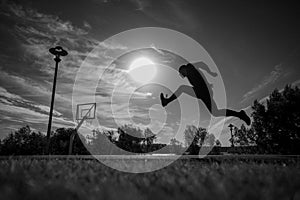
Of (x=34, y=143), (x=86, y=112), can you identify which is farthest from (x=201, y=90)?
(x=34, y=143)

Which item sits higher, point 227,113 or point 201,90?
point 201,90

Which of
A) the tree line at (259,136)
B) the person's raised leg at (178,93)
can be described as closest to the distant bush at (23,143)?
the tree line at (259,136)

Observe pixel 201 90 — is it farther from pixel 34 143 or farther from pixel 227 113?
pixel 34 143

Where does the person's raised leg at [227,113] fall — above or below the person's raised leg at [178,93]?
below

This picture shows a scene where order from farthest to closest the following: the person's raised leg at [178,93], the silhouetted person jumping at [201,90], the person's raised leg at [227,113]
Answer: the person's raised leg at [178,93], the person's raised leg at [227,113], the silhouetted person jumping at [201,90]

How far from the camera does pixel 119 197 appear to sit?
1.28 m

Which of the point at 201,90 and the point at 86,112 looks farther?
the point at 86,112

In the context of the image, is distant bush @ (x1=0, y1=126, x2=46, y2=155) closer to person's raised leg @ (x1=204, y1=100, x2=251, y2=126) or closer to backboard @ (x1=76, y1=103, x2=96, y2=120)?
backboard @ (x1=76, y1=103, x2=96, y2=120)

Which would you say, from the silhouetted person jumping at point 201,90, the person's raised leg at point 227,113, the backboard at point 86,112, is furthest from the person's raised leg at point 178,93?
the backboard at point 86,112

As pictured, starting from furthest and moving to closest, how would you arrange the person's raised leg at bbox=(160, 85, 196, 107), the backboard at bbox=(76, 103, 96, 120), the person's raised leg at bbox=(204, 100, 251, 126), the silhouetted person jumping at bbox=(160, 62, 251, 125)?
the backboard at bbox=(76, 103, 96, 120) < the person's raised leg at bbox=(160, 85, 196, 107) < the person's raised leg at bbox=(204, 100, 251, 126) < the silhouetted person jumping at bbox=(160, 62, 251, 125)

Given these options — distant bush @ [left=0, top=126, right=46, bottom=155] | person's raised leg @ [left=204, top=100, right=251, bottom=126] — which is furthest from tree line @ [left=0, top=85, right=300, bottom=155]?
person's raised leg @ [left=204, top=100, right=251, bottom=126]

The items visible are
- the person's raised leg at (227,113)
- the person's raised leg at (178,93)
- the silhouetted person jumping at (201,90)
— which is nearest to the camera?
the silhouetted person jumping at (201,90)

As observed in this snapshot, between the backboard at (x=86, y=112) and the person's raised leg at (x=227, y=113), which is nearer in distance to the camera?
the person's raised leg at (x=227, y=113)

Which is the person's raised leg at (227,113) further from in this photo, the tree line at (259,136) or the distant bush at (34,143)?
the distant bush at (34,143)
